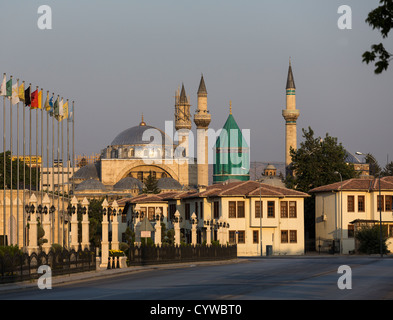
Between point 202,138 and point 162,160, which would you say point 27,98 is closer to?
point 202,138

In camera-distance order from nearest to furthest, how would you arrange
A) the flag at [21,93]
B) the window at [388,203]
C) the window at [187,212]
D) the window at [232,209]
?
the flag at [21,93], the window at [232,209], the window at [388,203], the window at [187,212]

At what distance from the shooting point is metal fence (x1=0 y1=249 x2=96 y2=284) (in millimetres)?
28694

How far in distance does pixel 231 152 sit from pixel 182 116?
2234 centimetres

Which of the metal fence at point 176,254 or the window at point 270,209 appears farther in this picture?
the window at point 270,209

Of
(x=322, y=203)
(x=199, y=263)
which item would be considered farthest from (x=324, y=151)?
(x=199, y=263)

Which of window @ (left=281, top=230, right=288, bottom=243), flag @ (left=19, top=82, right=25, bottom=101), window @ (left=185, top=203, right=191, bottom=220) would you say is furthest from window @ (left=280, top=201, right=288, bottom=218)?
flag @ (left=19, top=82, right=25, bottom=101)

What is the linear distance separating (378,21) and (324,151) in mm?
81403

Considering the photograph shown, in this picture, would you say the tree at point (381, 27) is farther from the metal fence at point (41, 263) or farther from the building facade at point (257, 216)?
the building facade at point (257, 216)

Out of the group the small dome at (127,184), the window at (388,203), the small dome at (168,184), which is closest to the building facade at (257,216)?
the window at (388,203)

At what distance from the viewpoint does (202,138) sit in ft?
476

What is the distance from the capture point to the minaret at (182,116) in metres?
175

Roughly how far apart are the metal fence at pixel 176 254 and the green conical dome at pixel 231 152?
98274 mm

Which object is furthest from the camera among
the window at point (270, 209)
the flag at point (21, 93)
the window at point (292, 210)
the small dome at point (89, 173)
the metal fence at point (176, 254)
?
the small dome at point (89, 173)

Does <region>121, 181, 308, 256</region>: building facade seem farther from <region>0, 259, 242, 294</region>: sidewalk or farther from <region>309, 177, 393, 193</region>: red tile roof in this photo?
<region>0, 259, 242, 294</region>: sidewalk
